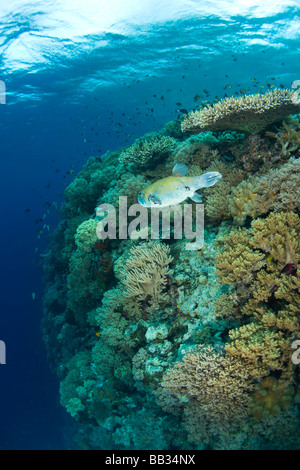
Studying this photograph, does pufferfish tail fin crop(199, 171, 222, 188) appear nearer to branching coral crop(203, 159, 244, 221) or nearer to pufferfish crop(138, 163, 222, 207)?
pufferfish crop(138, 163, 222, 207)

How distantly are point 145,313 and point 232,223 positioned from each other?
2.30m

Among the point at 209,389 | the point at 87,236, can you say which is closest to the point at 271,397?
the point at 209,389

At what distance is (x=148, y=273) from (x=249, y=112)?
3505 millimetres

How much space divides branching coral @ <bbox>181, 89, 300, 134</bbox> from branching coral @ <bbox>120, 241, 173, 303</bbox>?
268 centimetres

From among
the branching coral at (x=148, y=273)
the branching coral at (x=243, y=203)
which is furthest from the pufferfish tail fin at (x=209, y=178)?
the branching coral at (x=148, y=273)

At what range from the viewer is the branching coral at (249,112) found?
4.59m

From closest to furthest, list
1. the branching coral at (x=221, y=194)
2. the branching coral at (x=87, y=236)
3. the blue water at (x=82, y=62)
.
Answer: the branching coral at (x=221, y=194) < the branching coral at (x=87, y=236) < the blue water at (x=82, y=62)

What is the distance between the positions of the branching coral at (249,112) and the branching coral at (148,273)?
2.68 m

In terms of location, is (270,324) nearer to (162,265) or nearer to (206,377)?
(206,377)

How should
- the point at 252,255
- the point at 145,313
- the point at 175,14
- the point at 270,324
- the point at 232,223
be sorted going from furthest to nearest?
the point at 175,14 → the point at 145,313 → the point at 232,223 → the point at 252,255 → the point at 270,324

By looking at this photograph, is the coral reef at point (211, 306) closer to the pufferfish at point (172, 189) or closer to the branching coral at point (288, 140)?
the branching coral at point (288, 140)

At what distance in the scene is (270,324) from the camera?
3037mm

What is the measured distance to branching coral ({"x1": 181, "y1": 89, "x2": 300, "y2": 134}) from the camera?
4590mm
